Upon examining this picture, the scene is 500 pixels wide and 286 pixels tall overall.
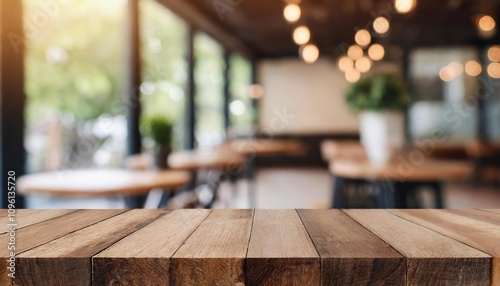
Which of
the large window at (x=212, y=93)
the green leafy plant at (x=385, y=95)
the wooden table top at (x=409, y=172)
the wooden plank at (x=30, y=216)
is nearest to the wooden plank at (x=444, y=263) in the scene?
the wooden plank at (x=30, y=216)

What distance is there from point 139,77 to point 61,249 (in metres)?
4.55

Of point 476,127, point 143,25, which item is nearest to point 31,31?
point 143,25

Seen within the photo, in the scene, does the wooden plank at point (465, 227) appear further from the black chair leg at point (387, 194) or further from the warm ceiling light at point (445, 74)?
the warm ceiling light at point (445, 74)

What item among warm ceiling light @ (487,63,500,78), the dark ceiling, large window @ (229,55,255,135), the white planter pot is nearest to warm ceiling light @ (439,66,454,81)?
the dark ceiling

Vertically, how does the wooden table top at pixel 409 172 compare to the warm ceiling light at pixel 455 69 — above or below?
below

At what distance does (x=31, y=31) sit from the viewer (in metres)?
3.18

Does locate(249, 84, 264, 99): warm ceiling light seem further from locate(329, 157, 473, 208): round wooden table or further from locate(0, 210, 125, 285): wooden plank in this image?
locate(0, 210, 125, 285): wooden plank

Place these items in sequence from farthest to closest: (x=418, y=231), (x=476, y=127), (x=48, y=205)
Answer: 1. (x=476, y=127)
2. (x=48, y=205)
3. (x=418, y=231)

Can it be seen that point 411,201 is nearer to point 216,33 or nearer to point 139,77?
point 139,77

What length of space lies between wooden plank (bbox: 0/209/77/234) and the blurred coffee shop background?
3.57 ft

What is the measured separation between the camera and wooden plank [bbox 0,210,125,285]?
0.75 m

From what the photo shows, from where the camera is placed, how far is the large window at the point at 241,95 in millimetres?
11336

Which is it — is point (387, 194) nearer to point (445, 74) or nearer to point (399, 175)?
point (399, 175)

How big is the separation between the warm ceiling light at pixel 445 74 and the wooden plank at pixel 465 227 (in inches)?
388
